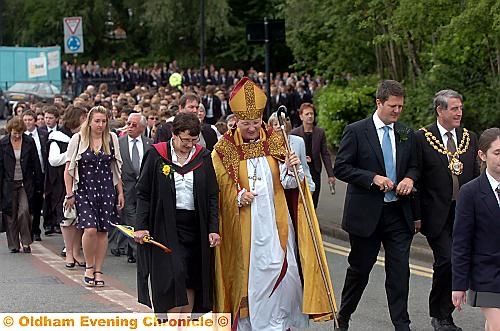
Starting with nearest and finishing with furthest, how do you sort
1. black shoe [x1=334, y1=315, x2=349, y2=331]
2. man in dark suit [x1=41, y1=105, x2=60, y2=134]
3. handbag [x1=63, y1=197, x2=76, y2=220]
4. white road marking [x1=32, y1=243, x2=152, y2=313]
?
1. black shoe [x1=334, y1=315, x2=349, y2=331]
2. white road marking [x1=32, y1=243, x2=152, y2=313]
3. handbag [x1=63, y1=197, x2=76, y2=220]
4. man in dark suit [x1=41, y1=105, x2=60, y2=134]

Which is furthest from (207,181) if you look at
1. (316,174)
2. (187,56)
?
(187,56)

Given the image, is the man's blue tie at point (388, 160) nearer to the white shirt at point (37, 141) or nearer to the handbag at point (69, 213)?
the handbag at point (69, 213)

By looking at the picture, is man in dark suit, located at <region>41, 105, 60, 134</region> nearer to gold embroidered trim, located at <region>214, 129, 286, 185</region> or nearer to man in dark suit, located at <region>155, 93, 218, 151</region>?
man in dark suit, located at <region>155, 93, 218, 151</region>

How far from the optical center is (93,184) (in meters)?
11.9

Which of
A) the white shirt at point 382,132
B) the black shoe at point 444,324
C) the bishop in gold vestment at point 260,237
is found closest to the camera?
the bishop in gold vestment at point 260,237

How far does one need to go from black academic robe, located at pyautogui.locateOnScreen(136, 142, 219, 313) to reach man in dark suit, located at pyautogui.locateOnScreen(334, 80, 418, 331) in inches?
49.8

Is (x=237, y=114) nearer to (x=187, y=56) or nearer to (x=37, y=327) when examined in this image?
(x=37, y=327)

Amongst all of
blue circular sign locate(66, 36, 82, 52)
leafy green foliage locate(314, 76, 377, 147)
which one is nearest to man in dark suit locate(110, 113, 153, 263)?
leafy green foliage locate(314, 76, 377, 147)

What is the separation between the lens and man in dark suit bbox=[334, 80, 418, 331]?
9.16 meters

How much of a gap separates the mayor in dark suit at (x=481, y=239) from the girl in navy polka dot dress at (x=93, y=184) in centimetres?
544

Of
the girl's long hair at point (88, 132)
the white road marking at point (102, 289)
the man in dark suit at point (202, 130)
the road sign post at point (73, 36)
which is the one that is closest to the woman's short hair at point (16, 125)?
the white road marking at point (102, 289)

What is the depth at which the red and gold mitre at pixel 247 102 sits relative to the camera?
8719 mm

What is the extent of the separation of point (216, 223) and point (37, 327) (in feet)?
7.07

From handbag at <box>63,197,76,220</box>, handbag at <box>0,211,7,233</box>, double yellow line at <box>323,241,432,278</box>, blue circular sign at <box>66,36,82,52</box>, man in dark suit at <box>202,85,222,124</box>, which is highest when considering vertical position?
blue circular sign at <box>66,36,82,52</box>
